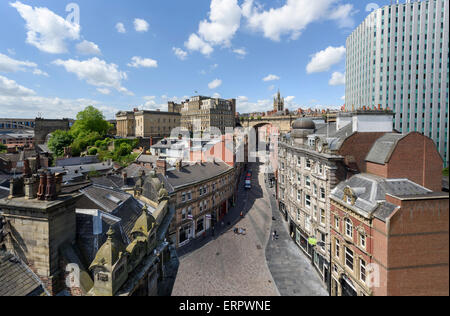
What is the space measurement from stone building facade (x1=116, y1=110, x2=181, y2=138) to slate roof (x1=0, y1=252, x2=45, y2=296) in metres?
94.0

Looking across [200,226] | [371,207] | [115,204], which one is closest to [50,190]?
[115,204]

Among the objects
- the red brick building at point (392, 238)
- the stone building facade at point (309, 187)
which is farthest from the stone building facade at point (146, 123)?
the red brick building at point (392, 238)

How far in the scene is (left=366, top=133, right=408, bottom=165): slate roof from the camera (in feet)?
51.6

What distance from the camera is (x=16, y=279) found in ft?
20.0

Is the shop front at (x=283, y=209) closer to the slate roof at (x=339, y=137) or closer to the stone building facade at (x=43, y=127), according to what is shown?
the slate roof at (x=339, y=137)

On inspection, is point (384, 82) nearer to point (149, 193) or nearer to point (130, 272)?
point (149, 193)

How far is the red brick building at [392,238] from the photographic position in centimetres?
599

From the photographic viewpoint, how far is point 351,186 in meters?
17.0

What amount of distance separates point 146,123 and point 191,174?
76.5 metres

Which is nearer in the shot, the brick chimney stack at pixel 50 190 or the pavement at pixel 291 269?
the brick chimney stack at pixel 50 190

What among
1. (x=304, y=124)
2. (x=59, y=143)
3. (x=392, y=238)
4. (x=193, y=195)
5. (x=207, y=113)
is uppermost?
(x=207, y=113)

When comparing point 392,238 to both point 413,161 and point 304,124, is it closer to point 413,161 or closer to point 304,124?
point 413,161

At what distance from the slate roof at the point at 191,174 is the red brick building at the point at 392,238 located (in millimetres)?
17445
